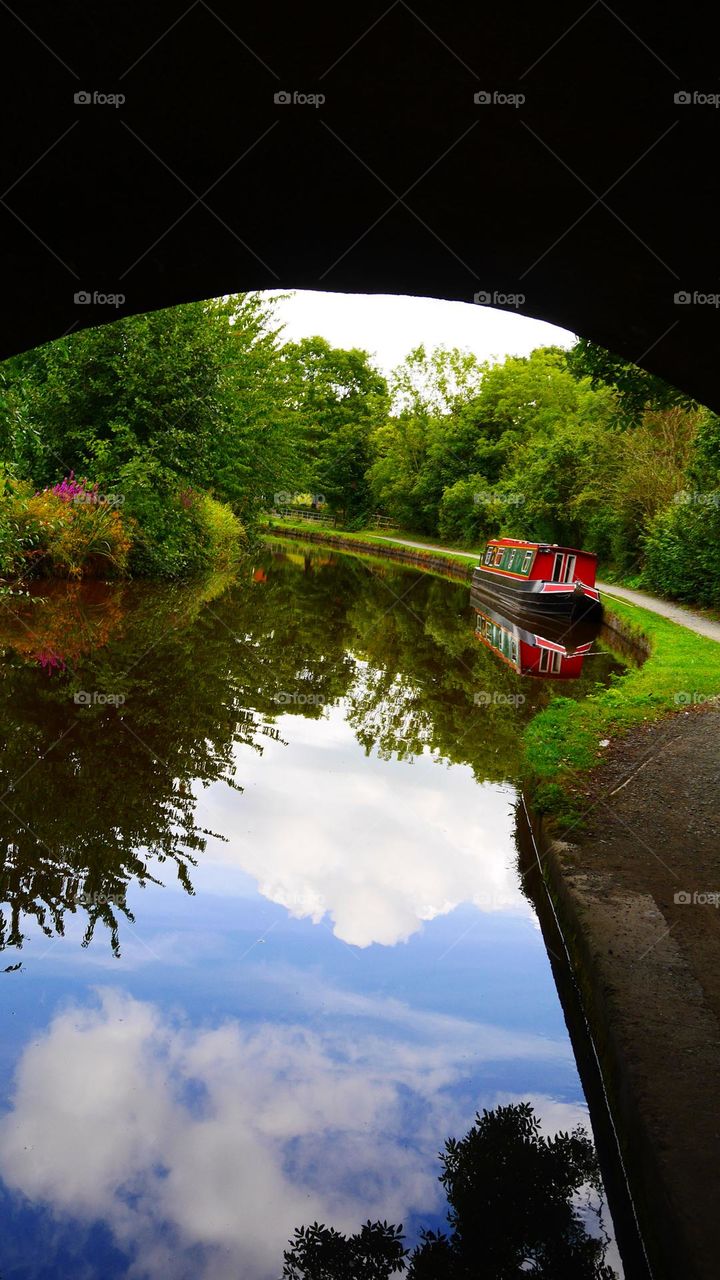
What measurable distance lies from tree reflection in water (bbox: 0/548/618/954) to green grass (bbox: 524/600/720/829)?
0.61 meters

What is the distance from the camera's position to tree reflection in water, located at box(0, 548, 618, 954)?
18.5ft

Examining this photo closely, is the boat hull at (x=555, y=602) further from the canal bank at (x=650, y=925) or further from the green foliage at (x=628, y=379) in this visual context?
the canal bank at (x=650, y=925)

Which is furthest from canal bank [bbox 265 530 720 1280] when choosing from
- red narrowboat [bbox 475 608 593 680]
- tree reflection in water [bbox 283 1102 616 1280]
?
red narrowboat [bbox 475 608 593 680]

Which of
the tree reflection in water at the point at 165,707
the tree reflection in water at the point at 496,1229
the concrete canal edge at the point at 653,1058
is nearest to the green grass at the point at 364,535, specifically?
the tree reflection in water at the point at 165,707

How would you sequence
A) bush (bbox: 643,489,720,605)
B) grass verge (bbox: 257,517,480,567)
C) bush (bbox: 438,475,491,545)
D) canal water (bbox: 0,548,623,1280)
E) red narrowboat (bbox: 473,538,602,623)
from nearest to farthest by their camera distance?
canal water (bbox: 0,548,623,1280)
bush (bbox: 643,489,720,605)
red narrowboat (bbox: 473,538,602,623)
bush (bbox: 438,475,491,545)
grass verge (bbox: 257,517,480,567)

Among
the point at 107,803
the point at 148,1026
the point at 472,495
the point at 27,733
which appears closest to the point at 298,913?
the point at 148,1026

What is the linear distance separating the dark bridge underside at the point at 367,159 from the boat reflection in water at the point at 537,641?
10.2 m

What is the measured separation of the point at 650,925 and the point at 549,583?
16.8 m

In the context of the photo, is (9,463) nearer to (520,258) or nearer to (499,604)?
(499,604)

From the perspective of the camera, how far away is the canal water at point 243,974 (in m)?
3.13

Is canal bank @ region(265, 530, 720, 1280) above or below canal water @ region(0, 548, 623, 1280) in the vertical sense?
above

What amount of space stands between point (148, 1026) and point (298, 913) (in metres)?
1.44

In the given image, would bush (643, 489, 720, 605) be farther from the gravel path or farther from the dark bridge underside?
the dark bridge underside

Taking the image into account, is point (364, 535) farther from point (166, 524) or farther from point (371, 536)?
point (166, 524)
